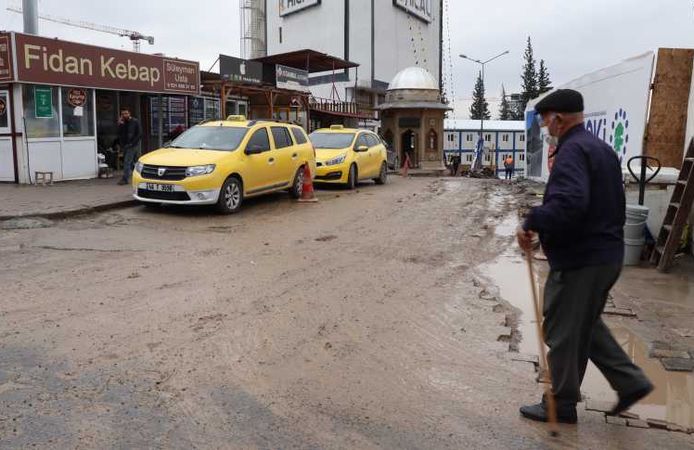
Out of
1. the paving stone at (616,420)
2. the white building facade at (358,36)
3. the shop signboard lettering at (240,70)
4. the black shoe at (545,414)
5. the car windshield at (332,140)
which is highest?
the white building facade at (358,36)

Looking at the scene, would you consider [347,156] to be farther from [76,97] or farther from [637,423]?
[637,423]

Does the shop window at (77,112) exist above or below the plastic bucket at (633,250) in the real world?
above

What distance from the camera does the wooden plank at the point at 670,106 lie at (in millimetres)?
9836

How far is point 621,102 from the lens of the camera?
37.5 ft

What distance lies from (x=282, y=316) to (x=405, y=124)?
4065 centimetres

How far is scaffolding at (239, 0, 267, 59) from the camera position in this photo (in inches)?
2982

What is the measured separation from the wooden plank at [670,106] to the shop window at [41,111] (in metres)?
13.3

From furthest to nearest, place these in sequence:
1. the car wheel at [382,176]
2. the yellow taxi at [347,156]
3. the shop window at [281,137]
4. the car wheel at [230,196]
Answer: the car wheel at [382,176] < the yellow taxi at [347,156] < the shop window at [281,137] < the car wheel at [230,196]

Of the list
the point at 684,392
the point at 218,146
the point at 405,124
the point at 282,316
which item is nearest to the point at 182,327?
the point at 282,316

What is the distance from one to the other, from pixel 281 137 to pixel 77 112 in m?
6.18

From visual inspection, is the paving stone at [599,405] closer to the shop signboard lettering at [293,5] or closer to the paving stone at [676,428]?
the paving stone at [676,428]

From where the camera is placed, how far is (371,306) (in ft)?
20.6

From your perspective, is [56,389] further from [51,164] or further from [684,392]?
[51,164]

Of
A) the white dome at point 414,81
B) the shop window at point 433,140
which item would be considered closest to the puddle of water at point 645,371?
the shop window at point 433,140
